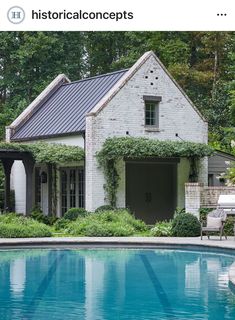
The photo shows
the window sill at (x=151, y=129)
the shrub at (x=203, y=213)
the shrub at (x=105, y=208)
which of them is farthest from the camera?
the window sill at (x=151, y=129)

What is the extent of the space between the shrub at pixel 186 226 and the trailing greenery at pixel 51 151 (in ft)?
18.2

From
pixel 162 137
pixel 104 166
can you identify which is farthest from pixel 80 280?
pixel 162 137

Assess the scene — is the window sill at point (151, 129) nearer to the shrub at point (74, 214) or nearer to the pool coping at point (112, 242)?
the shrub at point (74, 214)

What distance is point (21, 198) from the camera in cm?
3216

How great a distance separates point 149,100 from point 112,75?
98.2 inches

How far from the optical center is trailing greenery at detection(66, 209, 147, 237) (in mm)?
23734

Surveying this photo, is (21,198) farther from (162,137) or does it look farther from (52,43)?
(52,43)

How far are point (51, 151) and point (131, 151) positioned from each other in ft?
10.6

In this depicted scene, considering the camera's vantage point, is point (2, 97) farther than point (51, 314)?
Yes

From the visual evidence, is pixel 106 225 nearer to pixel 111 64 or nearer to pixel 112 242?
pixel 112 242

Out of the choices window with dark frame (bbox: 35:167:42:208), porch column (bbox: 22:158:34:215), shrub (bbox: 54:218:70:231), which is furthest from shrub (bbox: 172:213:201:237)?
window with dark frame (bbox: 35:167:42:208)

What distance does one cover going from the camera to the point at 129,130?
28125 mm
